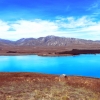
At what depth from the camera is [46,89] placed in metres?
16.7

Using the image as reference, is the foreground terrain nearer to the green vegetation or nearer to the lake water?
the green vegetation

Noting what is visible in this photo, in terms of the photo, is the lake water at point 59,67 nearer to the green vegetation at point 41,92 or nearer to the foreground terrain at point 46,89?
the foreground terrain at point 46,89

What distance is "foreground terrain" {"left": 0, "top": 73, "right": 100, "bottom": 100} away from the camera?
1459cm

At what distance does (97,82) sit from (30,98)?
7554mm

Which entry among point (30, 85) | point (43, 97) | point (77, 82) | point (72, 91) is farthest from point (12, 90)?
point (77, 82)

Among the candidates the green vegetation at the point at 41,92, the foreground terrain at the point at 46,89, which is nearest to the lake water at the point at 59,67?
the foreground terrain at the point at 46,89

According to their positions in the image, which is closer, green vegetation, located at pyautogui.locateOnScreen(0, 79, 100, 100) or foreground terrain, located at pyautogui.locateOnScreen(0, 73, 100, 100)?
green vegetation, located at pyautogui.locateOnScreen(0, 79, 100, 100)

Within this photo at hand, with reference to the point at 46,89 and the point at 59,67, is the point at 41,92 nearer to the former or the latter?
the point at 46,89

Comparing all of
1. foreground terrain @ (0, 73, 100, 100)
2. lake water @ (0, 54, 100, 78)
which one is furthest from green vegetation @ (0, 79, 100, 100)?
lake water @ (0, 54, 100, 78)

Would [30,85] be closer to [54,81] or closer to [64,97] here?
[54,81]

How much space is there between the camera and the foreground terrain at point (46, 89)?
47.9 feet

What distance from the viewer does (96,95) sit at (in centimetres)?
1542

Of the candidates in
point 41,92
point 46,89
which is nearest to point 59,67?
point 46,89

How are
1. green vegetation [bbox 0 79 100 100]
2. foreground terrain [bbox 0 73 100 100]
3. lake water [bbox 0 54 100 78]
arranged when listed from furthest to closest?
lake water [bbox 0 54 100 78] < foreground terrain [bbox 0 73 100 100] < green vegetation [bbox 0 79 100 100]
